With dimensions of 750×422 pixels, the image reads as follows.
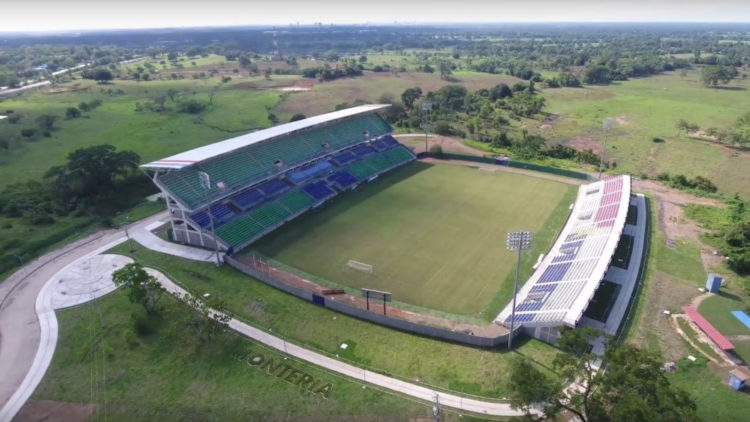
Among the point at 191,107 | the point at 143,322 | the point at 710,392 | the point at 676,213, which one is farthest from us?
the point at 191,107

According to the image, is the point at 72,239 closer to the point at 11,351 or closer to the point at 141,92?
the point at 11,351

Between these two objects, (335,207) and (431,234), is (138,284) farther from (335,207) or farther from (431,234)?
(431,234)

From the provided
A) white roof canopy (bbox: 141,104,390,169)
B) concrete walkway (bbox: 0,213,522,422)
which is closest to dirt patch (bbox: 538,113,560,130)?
white roof canopy (bbox: 141,104,390,169)

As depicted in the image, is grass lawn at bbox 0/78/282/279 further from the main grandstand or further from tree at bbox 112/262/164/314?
tree at bbox 112/262/164/314

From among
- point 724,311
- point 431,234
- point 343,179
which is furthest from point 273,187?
point 724,311

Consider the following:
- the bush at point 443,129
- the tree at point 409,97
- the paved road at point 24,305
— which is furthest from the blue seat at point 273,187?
the tree at point 409,97

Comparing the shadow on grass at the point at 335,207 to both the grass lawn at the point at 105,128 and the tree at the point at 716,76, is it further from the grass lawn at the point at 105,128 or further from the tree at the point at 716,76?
the tree at the point at 716,76
